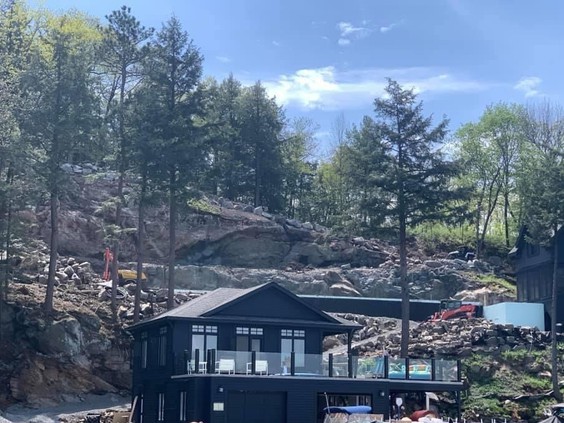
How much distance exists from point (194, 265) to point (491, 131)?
111 ft

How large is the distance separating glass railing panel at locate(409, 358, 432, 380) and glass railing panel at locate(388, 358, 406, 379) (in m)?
0.42

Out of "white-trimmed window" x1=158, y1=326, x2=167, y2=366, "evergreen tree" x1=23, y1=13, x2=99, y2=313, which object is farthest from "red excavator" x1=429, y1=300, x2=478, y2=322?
"evergreen tree" x1=23, y1=13, x2=99, y2=313

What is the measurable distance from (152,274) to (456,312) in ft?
63.2

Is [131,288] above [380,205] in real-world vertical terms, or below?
below

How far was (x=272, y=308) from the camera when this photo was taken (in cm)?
4341

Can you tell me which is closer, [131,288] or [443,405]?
[443,405]

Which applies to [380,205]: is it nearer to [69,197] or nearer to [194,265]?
[194,265]

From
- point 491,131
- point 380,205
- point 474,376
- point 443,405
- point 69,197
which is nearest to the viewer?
point 443,405

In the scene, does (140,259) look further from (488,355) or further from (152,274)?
(488,355)

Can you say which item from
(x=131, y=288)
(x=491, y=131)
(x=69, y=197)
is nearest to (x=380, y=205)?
(x=131, y=288)

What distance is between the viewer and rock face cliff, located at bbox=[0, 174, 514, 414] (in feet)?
158

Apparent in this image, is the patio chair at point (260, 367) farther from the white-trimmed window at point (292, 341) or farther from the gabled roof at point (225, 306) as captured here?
the gabled roof at point (225, 306)

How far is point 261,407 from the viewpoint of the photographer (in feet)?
131

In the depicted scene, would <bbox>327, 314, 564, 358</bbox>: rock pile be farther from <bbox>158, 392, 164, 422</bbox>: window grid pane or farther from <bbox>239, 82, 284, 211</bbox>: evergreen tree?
<bbox>239, 82, 284, 211</bbox>: evergreen tree
